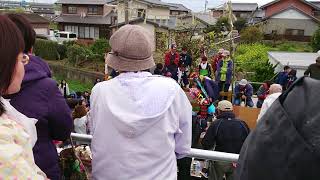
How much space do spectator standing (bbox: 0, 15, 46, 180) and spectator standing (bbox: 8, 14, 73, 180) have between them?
0.91 feet

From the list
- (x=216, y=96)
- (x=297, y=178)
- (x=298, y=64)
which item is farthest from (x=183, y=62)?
(x=297, y=178)

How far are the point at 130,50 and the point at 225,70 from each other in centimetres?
945

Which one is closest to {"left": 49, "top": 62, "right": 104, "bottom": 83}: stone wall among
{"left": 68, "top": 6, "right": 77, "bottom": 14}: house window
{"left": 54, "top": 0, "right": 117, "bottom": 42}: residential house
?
{"left": 54, "top": 0, "right": 117, "bottom": 42}: residential house

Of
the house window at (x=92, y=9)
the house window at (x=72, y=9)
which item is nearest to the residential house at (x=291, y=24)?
the house window at (x=92, y=9)

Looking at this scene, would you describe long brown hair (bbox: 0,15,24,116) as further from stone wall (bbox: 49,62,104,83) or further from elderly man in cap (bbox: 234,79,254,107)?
stone wall (bbox: 49,62,104,83)

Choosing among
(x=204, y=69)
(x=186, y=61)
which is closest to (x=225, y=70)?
(x=204, y=69)

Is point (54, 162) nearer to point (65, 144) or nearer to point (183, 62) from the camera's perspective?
point (65, 144)

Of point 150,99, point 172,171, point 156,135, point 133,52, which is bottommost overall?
point 172,171

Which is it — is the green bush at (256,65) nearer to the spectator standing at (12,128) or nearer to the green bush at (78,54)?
the green bush at (78,54)

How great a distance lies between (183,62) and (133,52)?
10.9 meters

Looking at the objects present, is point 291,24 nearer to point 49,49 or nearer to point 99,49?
point 99,49

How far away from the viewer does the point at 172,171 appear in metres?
1.74

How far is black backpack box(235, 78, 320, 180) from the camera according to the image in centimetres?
70

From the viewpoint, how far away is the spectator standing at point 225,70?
10.9 metres
